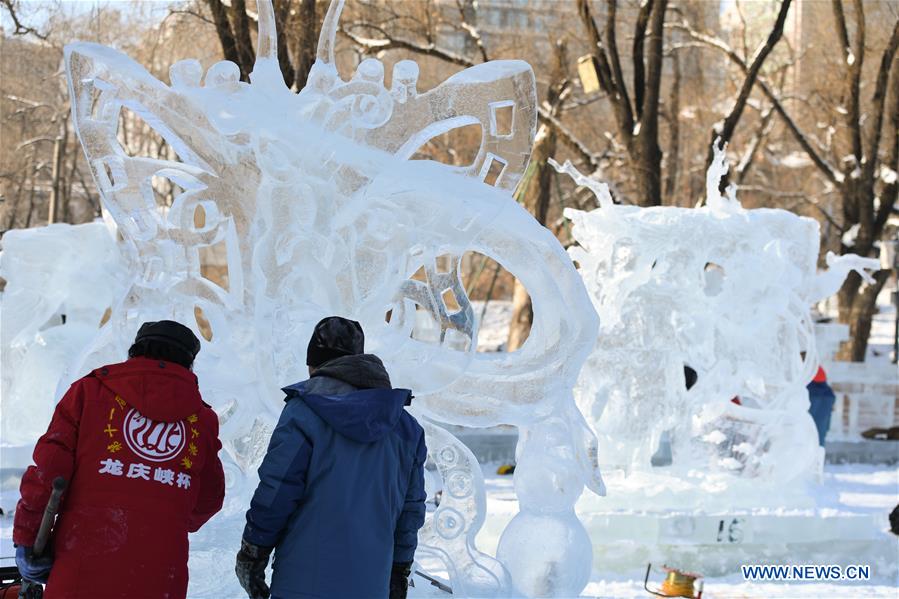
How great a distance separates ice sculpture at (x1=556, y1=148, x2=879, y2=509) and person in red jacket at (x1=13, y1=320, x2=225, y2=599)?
557 cm

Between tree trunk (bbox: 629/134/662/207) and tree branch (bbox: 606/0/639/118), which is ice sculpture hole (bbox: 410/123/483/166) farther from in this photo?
tree trunk (bbox: 629/134/662/207)

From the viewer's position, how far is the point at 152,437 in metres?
3.35

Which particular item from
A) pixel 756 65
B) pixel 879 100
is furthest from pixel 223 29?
pixel 879 100

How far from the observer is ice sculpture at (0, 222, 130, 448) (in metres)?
9.58

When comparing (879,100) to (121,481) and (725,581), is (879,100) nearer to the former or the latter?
(725,581)

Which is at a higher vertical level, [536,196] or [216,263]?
[536,196]

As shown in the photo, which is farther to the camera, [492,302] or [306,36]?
[492,302]

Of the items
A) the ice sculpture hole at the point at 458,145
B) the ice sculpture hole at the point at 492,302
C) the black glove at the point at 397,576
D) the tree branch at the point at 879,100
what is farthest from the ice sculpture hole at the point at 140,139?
the black glove at the point at 397,576

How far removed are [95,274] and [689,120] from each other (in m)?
15.4

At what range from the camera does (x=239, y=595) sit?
509cm

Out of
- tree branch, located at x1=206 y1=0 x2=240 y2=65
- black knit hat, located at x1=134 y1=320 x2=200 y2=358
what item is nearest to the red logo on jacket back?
black knit hat, located at x1=134 y1=320 x2=200 y2=358

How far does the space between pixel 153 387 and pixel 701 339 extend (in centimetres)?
634

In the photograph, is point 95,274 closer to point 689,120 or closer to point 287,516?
point 287,516
